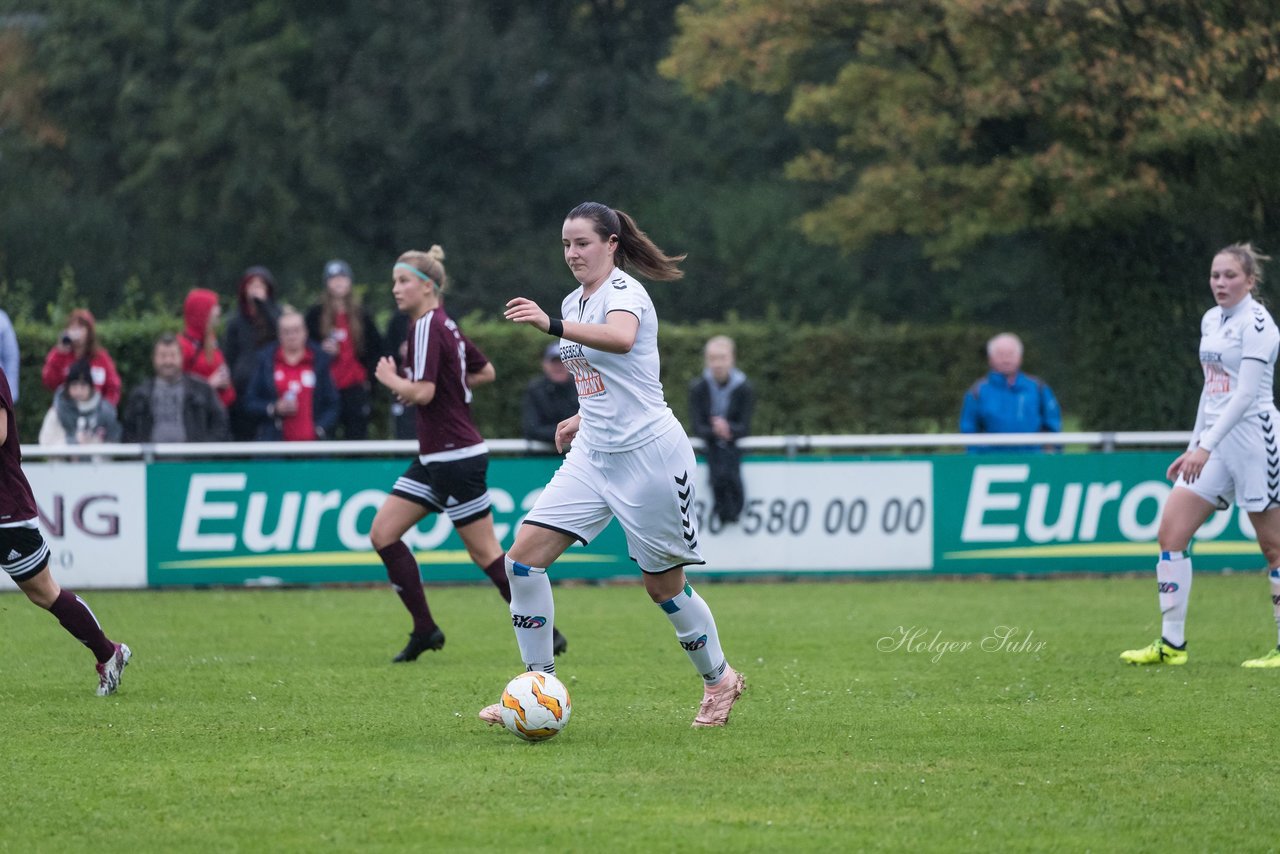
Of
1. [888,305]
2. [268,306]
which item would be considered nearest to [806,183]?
[888,305]

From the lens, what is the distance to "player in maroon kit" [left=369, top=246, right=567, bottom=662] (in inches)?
395

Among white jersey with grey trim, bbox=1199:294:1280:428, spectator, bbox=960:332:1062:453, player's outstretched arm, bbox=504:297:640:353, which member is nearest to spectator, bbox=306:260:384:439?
spectator, bbox=960:332:1062:453

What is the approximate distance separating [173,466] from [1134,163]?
11.0 meters

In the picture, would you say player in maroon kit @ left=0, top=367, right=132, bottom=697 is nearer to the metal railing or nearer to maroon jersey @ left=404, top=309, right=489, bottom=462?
maroon jersey @ left=404, top=309, right=489, bottom=462

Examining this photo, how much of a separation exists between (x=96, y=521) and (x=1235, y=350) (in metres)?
9.03

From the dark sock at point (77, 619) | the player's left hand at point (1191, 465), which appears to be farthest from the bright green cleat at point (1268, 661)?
the dark sock at point (77, 619)

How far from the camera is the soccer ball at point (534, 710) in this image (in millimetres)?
7266

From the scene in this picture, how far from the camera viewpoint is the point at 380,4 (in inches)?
1334

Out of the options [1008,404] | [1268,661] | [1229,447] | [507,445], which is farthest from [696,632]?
[1008,404]

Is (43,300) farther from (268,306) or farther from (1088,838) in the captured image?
(1088,838)

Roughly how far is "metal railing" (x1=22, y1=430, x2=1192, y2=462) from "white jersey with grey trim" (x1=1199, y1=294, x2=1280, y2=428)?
509 centimetres

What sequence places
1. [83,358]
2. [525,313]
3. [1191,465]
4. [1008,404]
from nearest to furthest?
1. [525,313]
2. [1191,465]
3. [83,358]
4. [1008,404]

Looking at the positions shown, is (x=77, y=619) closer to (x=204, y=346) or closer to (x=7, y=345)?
(x=7, y=345)

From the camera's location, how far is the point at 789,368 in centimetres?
2198
